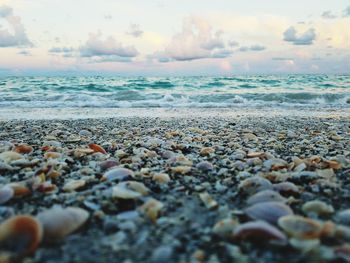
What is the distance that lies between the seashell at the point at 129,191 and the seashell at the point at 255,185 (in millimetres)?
665

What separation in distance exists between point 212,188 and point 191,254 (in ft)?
3.34

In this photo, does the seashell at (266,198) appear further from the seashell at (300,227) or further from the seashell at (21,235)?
the seashell at (21,235)

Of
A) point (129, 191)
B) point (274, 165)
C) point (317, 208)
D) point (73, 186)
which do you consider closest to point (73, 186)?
point (73, 186)

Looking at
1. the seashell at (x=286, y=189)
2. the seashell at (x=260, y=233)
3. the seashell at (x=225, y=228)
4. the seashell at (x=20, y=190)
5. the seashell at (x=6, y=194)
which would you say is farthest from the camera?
the seashell at (x=286, y=189)

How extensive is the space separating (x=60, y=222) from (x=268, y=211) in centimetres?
103

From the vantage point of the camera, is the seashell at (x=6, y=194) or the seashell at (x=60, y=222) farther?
the seashell at (x=6, y=194)

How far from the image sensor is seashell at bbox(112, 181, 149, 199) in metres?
2.02

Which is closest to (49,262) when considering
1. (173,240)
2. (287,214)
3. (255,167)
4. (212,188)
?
(173,240)

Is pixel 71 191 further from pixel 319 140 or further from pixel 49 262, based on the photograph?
pixel 319 140

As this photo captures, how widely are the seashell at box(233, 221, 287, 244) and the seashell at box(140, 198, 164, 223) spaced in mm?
461

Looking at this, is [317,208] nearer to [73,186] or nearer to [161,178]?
[161,178]

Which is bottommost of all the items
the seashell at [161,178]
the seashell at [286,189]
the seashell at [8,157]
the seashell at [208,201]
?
the seashell at [8,157]

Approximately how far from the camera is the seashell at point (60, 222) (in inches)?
60.5

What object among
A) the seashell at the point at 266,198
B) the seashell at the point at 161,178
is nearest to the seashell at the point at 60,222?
the seashell at the point at 161,178
